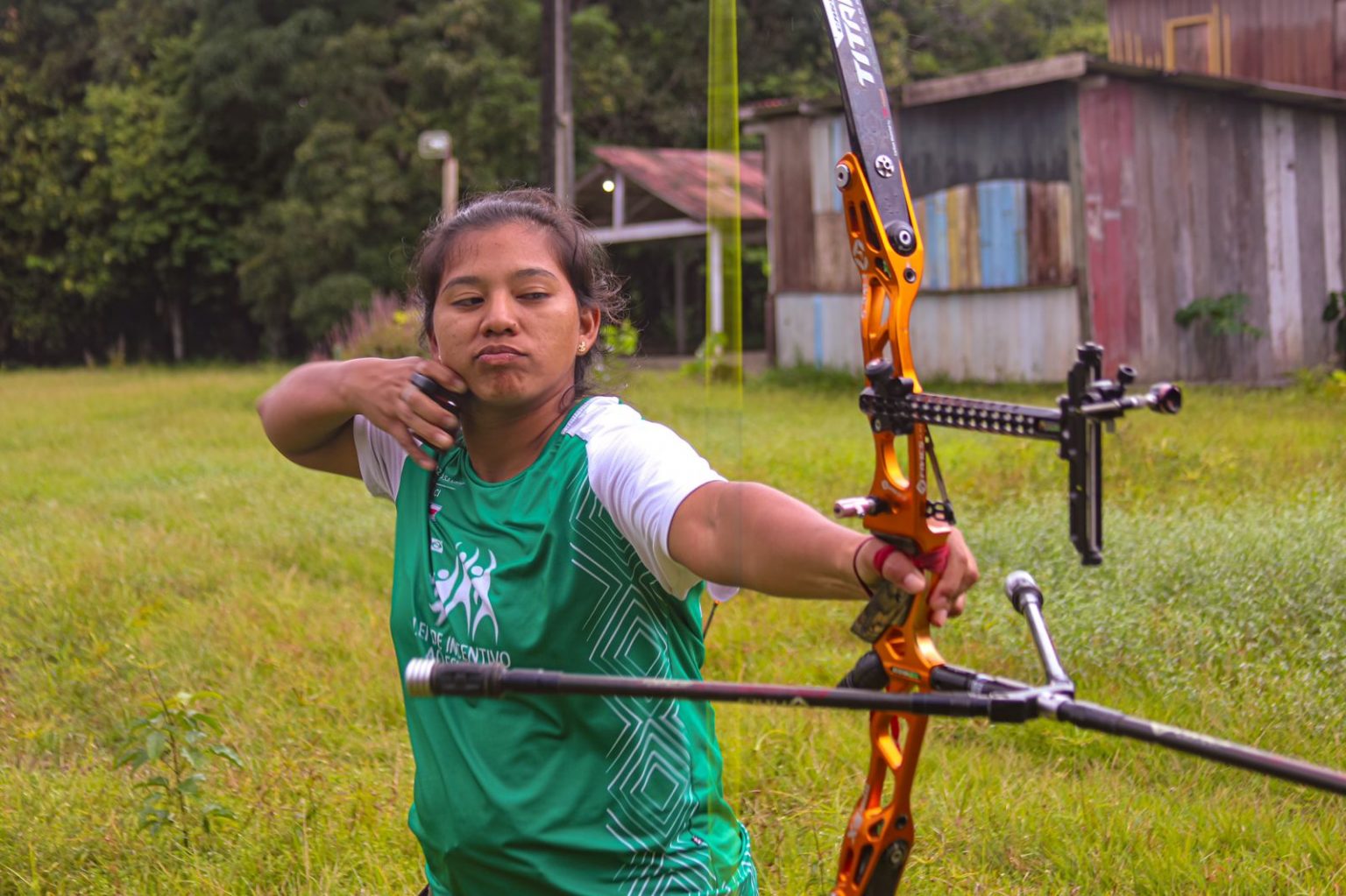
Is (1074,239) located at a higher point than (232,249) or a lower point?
lower

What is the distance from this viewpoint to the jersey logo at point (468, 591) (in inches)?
72.7

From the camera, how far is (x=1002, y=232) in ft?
37.7

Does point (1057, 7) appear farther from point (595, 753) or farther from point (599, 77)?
point (595, 753)

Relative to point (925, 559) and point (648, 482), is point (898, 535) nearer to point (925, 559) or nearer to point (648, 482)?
point (925, 559)

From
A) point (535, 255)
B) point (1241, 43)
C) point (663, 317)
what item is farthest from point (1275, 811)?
point (663, 317)

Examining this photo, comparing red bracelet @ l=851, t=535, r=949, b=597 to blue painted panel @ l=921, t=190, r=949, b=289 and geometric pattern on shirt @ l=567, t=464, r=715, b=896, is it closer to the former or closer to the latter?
geometric pattern on shirt @ l=567, t=464, r=715, b=896

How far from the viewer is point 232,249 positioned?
25.2 metres

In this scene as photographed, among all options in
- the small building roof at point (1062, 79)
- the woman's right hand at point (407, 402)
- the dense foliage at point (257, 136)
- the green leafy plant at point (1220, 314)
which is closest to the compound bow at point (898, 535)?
the woman's right hand at point (407, 402)

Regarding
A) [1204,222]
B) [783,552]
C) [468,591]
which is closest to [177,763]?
[468,591]

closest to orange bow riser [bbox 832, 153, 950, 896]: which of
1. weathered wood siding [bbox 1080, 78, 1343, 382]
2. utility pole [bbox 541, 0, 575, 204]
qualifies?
utility pole [bbox 541, 0, 575, 204]

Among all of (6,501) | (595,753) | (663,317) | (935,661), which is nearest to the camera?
(935,661)

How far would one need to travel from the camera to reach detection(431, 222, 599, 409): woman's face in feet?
6.13

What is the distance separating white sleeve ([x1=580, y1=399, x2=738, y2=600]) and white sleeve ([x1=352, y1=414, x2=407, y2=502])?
Result: 425mm

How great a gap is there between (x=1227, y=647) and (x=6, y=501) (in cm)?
605
